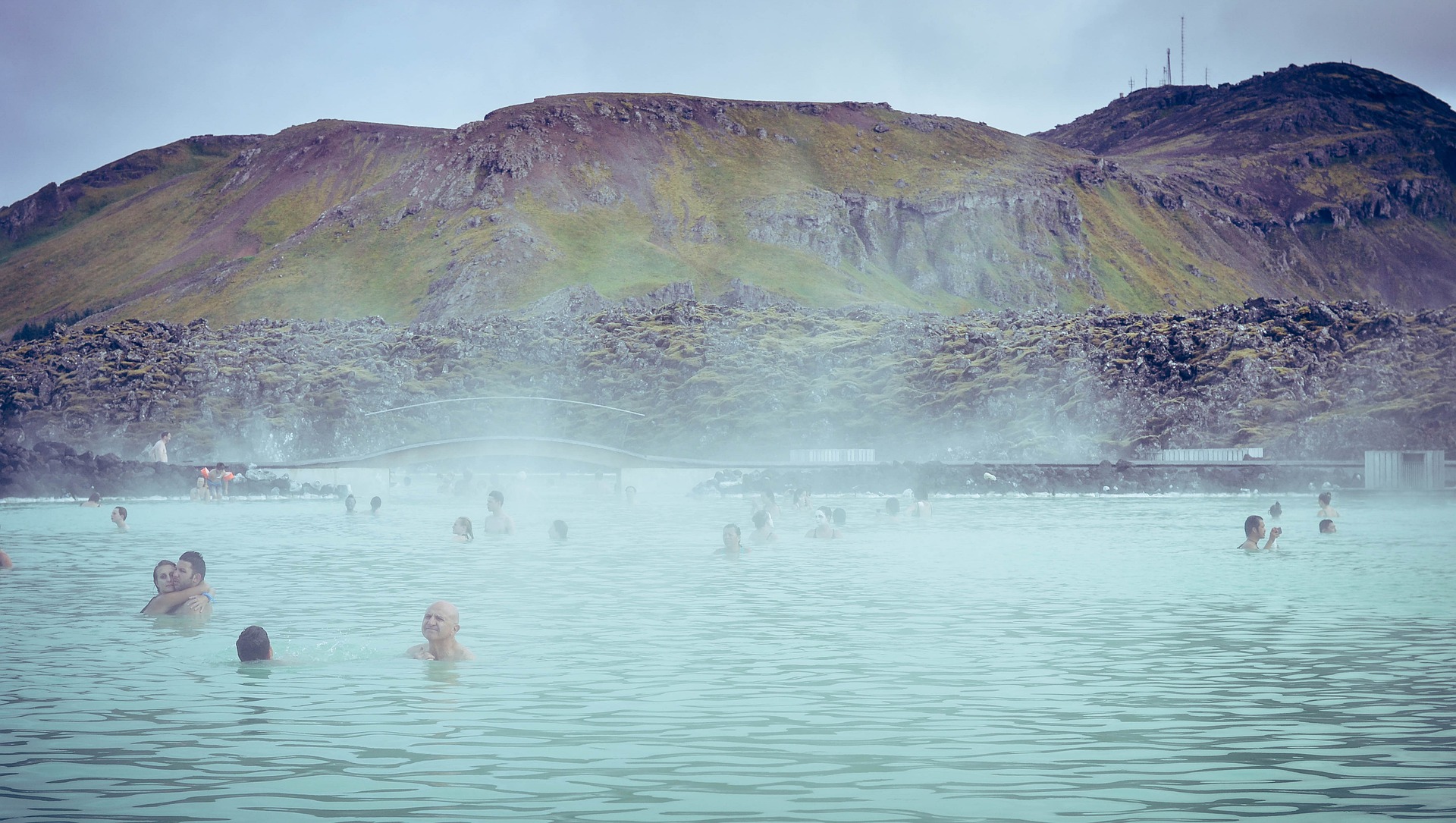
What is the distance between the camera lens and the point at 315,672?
14.5 metres

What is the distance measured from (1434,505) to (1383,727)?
4249 cm

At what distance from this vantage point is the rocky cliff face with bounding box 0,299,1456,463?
304ft

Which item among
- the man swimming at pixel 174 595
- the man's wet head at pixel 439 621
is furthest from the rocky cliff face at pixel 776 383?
the man's wet head at pixel 439 621

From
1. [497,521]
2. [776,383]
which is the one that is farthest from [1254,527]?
[776,383]

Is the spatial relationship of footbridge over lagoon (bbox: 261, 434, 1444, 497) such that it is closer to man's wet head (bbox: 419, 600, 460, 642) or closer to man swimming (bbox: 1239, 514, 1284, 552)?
man swimming (bbox: 1239, 514, 1284, 552)

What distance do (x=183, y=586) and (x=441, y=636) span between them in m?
5.51

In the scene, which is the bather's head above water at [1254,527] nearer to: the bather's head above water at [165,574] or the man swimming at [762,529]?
the man swimming at [762,529]

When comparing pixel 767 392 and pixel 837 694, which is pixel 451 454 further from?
pixel 837 694

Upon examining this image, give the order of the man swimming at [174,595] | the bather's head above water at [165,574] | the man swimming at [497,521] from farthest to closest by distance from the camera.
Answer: the man swimming at [497,521]
the bather's head above water at [165,574]
the man swimming at [174,595]

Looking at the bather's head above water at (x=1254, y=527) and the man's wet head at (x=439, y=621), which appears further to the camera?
the bather's head above water at (x=1254, y=527)

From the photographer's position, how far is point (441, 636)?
14719 mm

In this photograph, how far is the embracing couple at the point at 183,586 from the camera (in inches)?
714

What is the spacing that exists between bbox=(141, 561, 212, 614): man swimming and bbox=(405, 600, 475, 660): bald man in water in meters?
4.42

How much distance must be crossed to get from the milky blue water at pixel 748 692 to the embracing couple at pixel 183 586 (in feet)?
0.90
